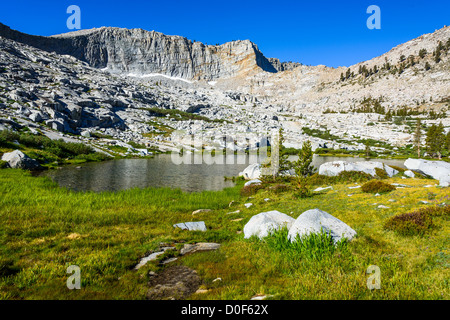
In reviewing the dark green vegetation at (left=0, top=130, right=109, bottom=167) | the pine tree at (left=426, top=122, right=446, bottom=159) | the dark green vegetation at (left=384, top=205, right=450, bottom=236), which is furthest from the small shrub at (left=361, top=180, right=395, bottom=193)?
the pine tree at (left=426, top=122, right=446, bottom=159)

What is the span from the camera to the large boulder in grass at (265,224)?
1111 centimetres

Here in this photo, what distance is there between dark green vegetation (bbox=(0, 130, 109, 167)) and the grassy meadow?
41615 millimetres

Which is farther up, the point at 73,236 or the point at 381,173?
the point at 381,173

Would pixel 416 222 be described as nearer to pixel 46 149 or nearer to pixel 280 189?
pixel 280 189

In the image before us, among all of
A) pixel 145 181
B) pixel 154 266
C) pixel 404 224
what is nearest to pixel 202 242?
pixel 154 266

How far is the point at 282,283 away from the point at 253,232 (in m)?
4.98

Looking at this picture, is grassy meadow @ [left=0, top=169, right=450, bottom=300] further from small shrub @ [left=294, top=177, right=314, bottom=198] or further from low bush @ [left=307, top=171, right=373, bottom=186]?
low bush @ [left=307, top=171, right=373, bottom=186]

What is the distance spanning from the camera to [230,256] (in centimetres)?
910

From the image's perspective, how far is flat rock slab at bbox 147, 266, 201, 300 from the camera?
20.9 feet

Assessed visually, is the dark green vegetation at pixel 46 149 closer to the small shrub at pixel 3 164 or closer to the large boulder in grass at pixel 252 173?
the small shrub at pixel 3 164

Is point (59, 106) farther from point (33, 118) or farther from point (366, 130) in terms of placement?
point (366, 130)

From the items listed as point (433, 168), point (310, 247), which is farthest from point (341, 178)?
point (310, 247)

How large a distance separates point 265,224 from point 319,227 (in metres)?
2.96
